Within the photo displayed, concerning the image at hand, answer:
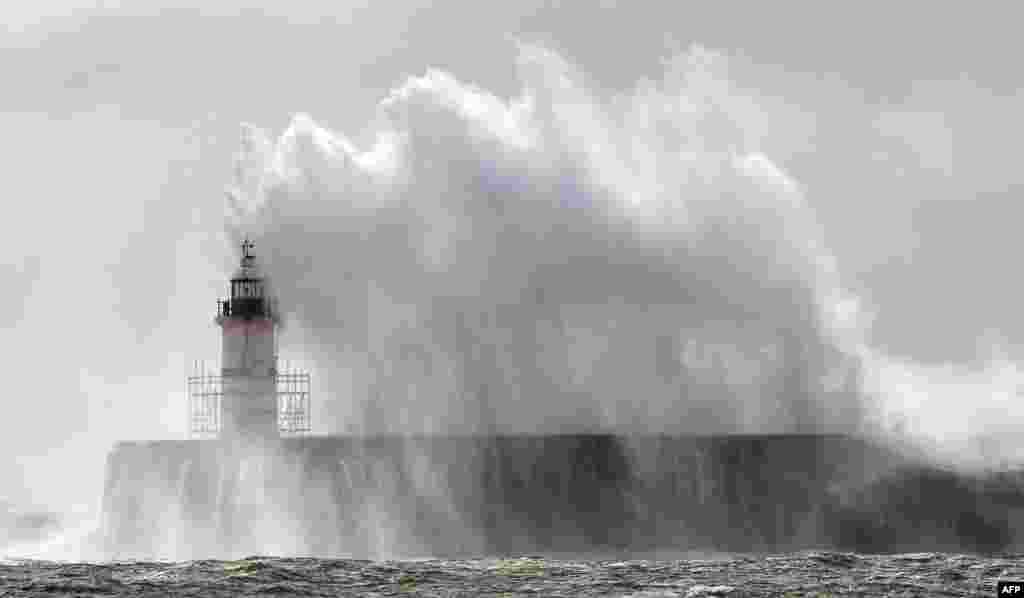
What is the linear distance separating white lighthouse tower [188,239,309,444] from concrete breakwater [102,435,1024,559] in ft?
4.65

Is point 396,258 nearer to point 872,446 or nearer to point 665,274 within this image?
point 665,274

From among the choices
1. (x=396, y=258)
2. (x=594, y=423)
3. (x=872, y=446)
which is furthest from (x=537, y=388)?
(x=872, y=446)

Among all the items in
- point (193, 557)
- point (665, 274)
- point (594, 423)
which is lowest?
point (193, 557)

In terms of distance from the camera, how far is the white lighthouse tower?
4903 centimetres

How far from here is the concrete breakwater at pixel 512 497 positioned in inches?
1853

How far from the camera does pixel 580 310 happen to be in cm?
5134

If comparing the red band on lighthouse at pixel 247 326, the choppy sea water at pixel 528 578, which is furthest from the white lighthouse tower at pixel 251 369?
the choppy sea water at pixel 528 578

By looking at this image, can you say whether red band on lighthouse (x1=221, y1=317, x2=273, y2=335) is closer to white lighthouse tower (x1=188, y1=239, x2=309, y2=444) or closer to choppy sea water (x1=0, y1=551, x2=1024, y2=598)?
white lighthouse tower (x1=188, y1=239, x2=309, y2=444)

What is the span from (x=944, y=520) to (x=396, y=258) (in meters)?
15.1

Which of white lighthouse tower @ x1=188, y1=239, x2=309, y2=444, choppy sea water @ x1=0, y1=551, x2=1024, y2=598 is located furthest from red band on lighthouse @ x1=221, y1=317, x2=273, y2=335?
choppy sea water @ x1=0, y1=551, x2=1024, y2=598

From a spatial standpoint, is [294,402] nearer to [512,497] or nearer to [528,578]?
[512,497]

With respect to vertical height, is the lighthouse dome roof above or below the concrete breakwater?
above

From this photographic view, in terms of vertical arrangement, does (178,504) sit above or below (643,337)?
below

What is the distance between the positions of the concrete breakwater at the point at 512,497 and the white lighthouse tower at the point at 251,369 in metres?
1.42
